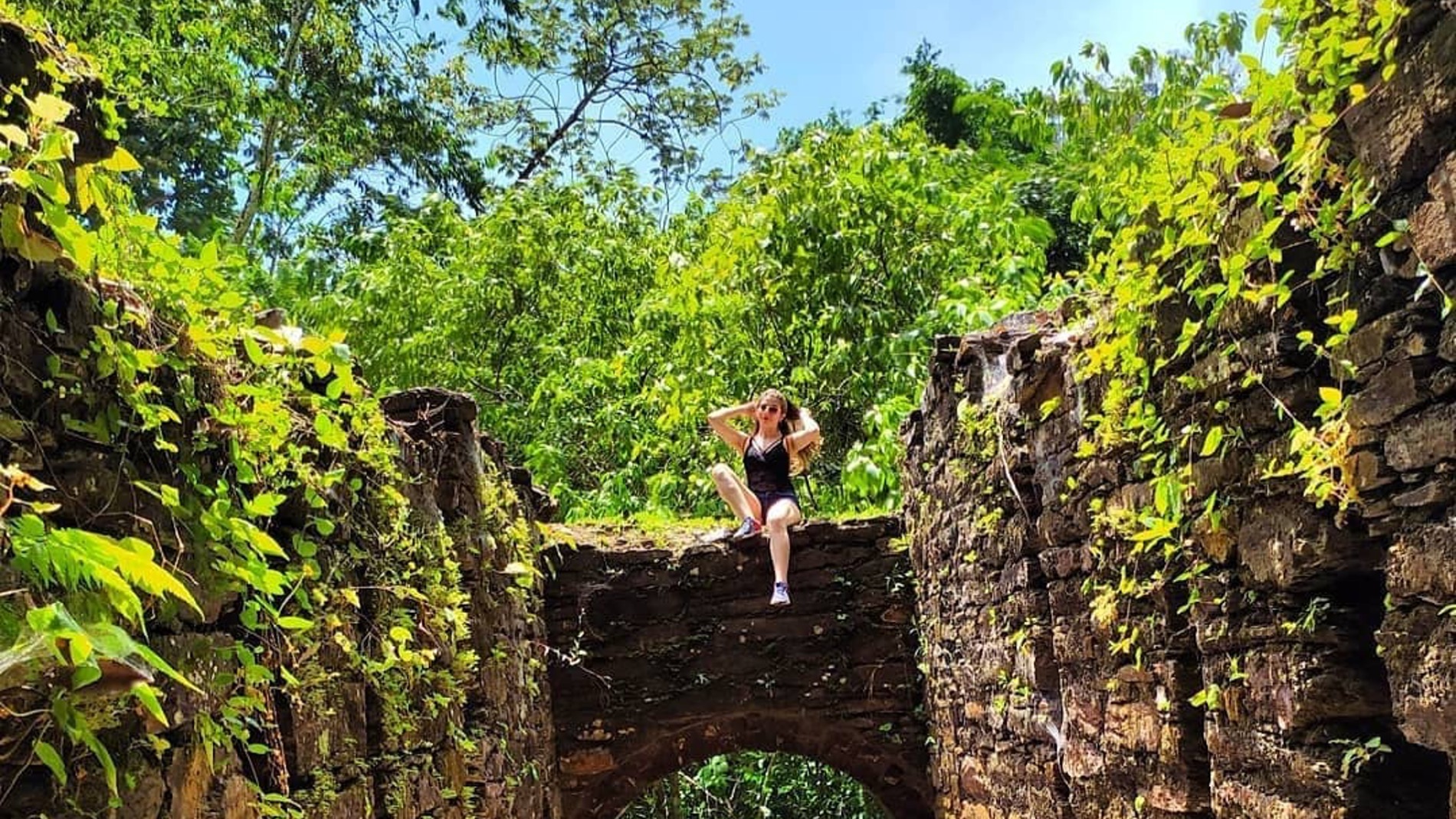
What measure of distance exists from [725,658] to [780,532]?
78cm

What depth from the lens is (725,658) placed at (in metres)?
6.16

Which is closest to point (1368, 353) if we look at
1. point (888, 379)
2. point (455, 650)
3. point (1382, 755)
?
point (1382, 755)

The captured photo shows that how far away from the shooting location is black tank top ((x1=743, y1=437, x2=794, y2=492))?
6.03 metres

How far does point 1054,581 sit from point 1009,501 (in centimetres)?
45

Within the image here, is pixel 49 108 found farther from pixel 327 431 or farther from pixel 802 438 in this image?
pixel 802 438

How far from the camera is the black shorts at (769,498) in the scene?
6012mm

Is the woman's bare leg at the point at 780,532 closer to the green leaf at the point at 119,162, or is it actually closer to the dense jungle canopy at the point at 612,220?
the dense jungle canopy at the point at 612,220

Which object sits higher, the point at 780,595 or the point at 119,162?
the point at 119,162

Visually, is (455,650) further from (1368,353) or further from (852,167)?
(852,167)

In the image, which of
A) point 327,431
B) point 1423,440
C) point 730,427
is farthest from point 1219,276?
point 730,427

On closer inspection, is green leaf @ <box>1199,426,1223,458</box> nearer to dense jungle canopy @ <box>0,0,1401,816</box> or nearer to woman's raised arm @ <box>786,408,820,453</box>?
dense jungle canopy @ <box>0,0,1401,816</box>

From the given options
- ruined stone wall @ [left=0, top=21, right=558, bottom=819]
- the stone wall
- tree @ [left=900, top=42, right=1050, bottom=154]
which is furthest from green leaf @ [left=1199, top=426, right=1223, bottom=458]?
tree @ [left=900, top=42, right=1050, bottom=154]

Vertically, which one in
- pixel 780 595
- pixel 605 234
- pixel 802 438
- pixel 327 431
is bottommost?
pixel 780 595

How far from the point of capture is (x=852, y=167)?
28.9 ft
